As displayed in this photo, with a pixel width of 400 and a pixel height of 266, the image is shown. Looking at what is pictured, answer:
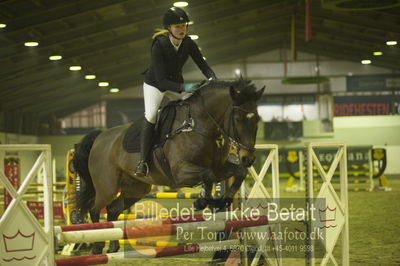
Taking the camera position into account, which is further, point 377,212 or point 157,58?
point 377,212

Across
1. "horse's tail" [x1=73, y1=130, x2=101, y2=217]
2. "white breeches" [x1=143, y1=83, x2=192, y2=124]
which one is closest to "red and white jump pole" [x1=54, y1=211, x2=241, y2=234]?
"white breeches" [x1=143, y1=83, x2=192, y2=124]

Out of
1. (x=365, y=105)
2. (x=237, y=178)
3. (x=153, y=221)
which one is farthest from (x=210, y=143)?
(x=365, y=105)

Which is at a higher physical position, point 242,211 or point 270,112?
point 270,112

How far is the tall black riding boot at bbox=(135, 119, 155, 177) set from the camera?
4070 millimetres

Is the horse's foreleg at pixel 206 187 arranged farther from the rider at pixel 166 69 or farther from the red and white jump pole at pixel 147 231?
the rider at pixel 166 69

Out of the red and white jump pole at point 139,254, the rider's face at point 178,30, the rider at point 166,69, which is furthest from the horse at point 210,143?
the rider's face at point 178,30

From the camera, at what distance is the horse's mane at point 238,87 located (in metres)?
3.71

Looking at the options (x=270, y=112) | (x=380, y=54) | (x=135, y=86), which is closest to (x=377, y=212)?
(x=380, y=54)

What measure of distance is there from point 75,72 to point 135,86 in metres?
6.69

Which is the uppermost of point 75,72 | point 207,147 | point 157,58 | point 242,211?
point 75,72

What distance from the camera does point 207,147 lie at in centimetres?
381

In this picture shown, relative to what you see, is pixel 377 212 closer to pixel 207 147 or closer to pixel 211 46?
pixel 207 147

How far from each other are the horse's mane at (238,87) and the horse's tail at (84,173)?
140cm

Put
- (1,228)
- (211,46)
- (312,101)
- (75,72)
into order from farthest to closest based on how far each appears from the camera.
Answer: (312,101)
(211,46)
(75,72)
(1,228)
